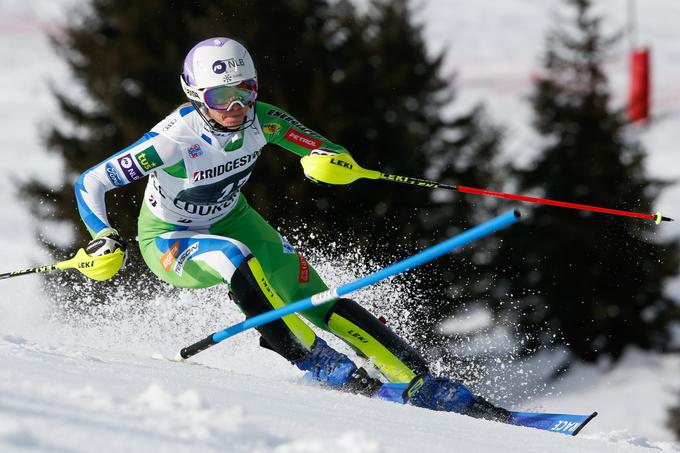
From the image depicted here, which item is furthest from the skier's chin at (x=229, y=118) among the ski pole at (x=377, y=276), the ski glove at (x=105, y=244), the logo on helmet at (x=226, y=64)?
the ski pole at (x=377, y=276)

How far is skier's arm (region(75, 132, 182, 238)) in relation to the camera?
500cm

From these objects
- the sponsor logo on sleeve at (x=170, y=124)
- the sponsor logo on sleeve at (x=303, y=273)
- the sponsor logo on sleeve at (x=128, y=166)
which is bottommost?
the sponsor logo on sleeve at (x=128, y=166)

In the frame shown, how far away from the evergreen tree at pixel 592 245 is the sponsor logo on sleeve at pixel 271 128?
17976mm

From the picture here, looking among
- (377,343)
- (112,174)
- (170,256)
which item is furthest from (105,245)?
(377,343)

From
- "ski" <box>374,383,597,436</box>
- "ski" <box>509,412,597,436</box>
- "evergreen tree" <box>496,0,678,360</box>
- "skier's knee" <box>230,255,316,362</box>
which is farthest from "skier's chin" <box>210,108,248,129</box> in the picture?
"evergreen tree" <box>496,0,678,360</box>

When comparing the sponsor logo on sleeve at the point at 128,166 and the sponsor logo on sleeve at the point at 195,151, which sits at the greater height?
the sponsor logo on sleeve at the point at 195,151

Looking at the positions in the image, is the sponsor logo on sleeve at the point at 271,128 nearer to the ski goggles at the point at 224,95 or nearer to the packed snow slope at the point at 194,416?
the ski goggles at the point at 224,95

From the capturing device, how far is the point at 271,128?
18.2ft

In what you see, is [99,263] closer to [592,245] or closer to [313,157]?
[313,157]

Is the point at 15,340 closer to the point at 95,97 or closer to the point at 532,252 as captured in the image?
the point at 95,97

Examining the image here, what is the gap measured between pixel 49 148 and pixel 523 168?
1333cm

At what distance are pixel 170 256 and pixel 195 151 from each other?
2.02 feet

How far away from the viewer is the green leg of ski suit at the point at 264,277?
4.97 m

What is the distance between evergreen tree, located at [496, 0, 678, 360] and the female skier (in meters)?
18.1
